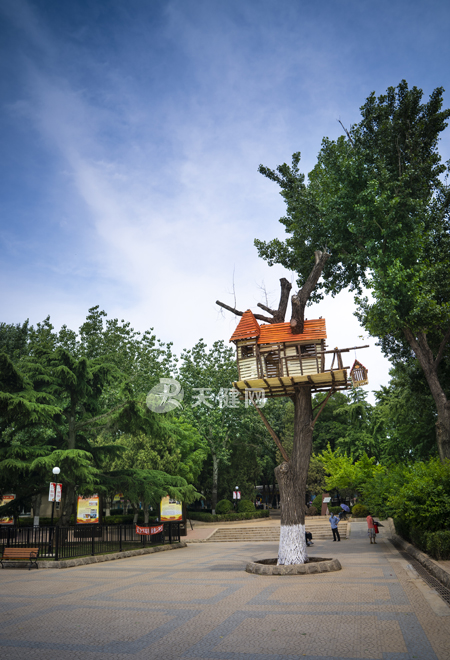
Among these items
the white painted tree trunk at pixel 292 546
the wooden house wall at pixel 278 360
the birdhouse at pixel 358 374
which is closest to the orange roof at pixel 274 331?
the wooden house wall at pixel 278 360

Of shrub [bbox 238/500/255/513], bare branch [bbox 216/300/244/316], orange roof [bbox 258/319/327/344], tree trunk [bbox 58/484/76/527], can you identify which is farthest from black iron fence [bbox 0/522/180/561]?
shrub [bbox 238/500/255/513]

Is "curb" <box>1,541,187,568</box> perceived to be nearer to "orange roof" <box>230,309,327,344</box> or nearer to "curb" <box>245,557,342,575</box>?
"curb" <box>245,557,342,575</box>

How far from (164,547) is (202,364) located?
20581 millimetres

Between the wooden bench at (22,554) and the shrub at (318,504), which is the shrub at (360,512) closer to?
the shrub at (318,504)

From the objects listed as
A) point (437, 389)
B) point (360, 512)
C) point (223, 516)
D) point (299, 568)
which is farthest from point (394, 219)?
point (223, 516)

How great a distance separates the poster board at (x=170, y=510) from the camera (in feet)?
96.0

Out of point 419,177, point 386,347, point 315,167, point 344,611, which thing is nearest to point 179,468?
point 386,347

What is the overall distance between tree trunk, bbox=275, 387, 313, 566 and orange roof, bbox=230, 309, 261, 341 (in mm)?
2421

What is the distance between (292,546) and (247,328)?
22.5 feet

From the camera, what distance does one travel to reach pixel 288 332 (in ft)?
51.6

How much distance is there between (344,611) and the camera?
8094mm

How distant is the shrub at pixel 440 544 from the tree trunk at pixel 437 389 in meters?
4.10

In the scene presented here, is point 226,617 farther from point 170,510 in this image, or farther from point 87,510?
point 170,510

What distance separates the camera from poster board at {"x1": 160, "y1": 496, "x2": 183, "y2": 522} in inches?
1152
